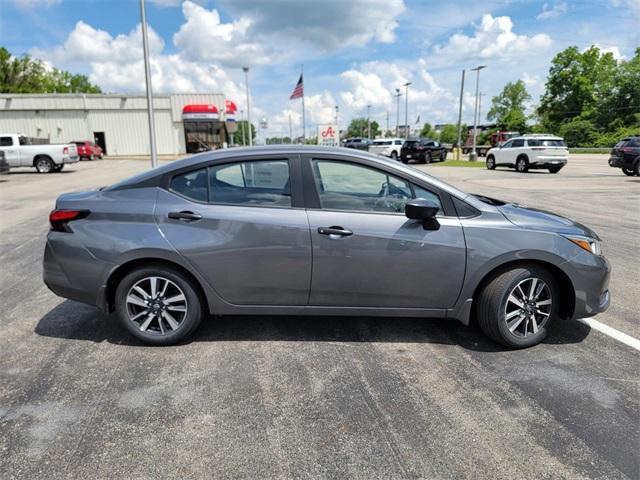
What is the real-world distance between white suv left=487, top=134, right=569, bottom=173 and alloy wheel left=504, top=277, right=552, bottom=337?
21.7 meters

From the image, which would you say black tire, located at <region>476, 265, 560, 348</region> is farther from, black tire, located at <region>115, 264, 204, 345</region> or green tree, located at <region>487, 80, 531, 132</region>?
green tree, located at <region>487, 80, 531, 132</region>

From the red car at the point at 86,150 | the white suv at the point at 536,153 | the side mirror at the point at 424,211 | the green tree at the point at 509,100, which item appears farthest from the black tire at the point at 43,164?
the green tree at the point at 509,100

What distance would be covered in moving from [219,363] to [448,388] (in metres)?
1.67

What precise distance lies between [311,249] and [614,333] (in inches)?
110

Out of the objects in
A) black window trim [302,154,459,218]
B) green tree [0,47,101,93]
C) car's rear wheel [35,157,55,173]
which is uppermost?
green tree [0,47,101,93]

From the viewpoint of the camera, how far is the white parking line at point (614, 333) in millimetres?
3695

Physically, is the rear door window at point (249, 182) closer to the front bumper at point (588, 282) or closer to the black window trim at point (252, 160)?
the black window trim at point (252, 160)

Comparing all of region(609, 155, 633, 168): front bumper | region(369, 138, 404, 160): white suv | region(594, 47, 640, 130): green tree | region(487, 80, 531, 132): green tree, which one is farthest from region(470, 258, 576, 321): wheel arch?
region(487, 80, 531, 132): green tree

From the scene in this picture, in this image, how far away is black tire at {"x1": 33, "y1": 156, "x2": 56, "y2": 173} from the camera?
2394 cm

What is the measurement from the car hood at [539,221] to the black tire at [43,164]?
86.4 ft

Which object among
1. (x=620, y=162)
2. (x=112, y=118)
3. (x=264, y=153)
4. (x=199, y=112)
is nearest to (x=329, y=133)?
(x=199, y=112)

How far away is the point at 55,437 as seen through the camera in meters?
2.52

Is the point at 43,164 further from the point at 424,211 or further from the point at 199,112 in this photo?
the point at 424,211

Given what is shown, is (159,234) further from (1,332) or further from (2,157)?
(2,157)
